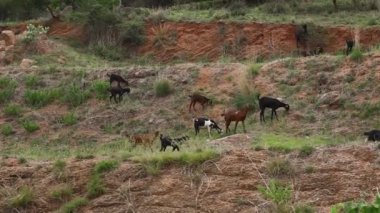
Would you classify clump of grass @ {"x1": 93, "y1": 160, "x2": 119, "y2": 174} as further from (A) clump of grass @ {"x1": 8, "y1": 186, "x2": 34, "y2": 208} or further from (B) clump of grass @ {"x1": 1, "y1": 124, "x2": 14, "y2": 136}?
(B) clump of grass @ {"x1": 1, "y1": 124, "x2": 14, "y2": 136}

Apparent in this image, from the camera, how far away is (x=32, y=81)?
26516 millimetres

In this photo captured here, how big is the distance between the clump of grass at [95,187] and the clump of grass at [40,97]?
959 centimetres

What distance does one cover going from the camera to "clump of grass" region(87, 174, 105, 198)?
16.0 metres

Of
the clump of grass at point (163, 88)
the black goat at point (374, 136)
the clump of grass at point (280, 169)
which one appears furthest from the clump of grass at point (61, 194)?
the clump of grass at point (163, 88)

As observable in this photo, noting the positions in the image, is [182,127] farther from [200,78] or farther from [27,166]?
[27,166]

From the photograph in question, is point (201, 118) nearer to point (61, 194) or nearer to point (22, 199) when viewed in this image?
point (61, 194)

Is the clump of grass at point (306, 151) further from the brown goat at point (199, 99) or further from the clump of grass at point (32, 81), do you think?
the clump of grass at point (32, 81)

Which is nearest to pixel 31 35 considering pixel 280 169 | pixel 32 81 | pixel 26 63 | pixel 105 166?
pixel 26 63

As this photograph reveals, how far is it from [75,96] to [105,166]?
9169 millimetres

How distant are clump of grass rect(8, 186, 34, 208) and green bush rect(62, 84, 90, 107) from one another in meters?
9.08

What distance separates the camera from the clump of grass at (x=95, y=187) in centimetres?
1598

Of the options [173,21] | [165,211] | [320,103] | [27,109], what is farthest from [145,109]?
[173,21]

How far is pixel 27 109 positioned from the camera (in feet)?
82.1

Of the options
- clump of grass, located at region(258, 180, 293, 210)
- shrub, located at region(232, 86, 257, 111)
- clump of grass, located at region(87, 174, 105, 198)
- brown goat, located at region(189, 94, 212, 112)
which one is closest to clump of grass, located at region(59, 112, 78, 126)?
brown goat, located at region(189, 94, 212, 112)
